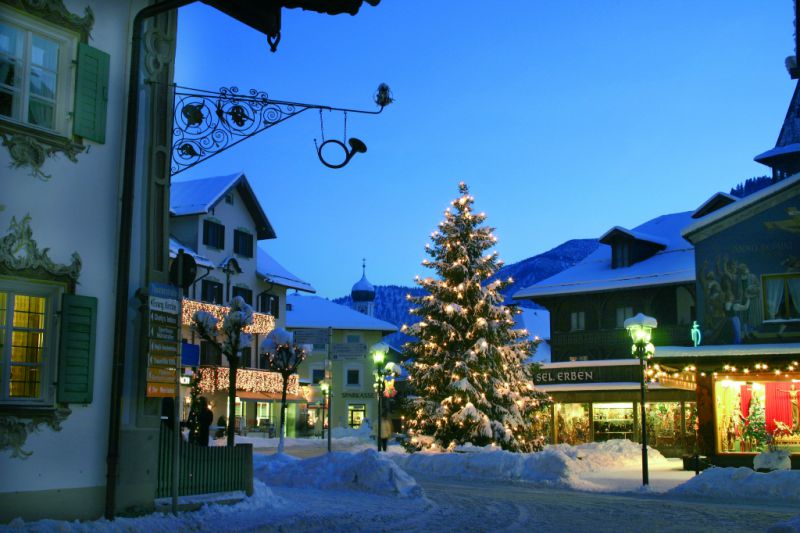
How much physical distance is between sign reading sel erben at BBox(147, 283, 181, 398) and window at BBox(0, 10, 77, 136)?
8.39 ft

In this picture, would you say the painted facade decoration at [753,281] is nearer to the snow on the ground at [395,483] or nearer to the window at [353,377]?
the snow on the ground at [395,483]

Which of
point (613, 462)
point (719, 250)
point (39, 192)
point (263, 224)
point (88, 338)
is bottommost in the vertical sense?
point (613, 462)

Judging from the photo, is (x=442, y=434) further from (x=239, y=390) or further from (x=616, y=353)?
(x=239, y=390)

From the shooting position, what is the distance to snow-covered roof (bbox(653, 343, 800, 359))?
2812 cm

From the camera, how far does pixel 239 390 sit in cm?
5150

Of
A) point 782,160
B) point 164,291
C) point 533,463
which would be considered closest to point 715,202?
point 782,160

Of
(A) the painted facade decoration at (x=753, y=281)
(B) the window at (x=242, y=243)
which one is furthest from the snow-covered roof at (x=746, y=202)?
(B) the window at (x=242, y=243)

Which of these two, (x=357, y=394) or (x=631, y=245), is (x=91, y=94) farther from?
(x=357, y=394)

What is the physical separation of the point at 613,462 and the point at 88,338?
23049 millimetres

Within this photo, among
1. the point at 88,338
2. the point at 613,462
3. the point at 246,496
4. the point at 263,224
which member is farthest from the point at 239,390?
the point at 88,338

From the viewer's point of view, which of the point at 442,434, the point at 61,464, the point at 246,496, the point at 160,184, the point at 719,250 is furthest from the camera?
the point at 442,434

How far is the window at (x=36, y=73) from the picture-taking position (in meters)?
12.2

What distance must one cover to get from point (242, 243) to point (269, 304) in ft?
16.3

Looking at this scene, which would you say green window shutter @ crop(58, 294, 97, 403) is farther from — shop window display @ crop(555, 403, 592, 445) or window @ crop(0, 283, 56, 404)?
shop window display @ crop(555, 403, 592, 445)
